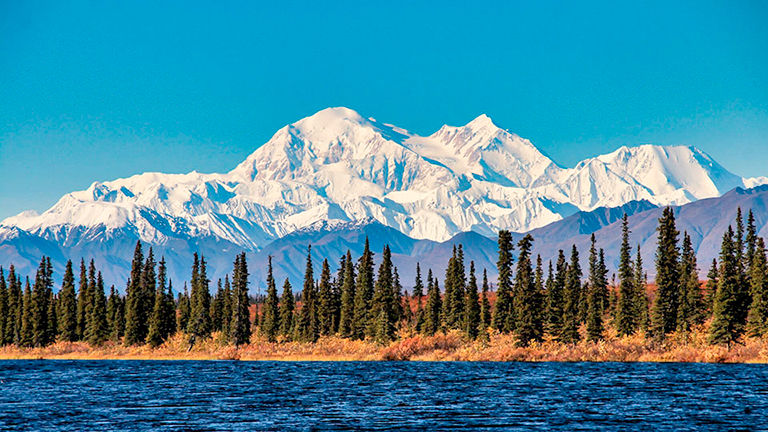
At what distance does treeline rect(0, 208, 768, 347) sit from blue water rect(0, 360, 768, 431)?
17.7 metres

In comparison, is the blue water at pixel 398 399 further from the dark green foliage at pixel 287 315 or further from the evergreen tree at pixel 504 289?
the dark green foliage at pixel 287 315

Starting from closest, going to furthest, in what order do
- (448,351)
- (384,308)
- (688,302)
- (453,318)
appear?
(448,351)
(688,302)
(384,308)
(453,318)

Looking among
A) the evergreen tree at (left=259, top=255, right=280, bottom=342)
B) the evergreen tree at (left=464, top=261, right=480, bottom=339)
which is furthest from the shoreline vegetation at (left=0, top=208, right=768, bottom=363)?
the evergreen tree at (left=259, top=255, right=280, bottom=342)

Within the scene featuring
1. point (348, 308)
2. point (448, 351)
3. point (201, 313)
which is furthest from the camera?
point (201, 313)

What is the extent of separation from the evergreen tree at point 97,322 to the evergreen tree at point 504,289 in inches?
2378

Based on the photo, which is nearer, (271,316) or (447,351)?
(447,351)

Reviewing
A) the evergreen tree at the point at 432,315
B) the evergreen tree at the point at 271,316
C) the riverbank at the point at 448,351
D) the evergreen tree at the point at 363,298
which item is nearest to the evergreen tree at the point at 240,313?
the riverbank at the point at 448,351

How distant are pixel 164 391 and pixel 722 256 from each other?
237 feet

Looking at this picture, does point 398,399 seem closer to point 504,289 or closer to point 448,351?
point 448,351

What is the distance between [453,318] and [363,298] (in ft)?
46.2

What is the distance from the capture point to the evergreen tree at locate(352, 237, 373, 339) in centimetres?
12694

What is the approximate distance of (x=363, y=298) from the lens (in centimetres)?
12912

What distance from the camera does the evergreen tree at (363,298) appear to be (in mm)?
126944

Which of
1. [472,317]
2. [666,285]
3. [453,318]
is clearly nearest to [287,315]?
[453,318]
